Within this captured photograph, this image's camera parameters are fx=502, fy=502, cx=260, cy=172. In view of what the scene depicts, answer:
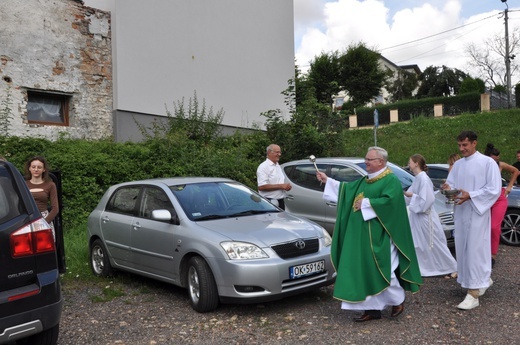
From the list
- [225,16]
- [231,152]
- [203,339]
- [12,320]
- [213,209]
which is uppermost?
[225,16]

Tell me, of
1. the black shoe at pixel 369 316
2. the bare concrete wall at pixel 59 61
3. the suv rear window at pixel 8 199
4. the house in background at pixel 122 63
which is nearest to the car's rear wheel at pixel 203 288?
the black shoe at pixel 369 316

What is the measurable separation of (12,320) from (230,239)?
2365 mm

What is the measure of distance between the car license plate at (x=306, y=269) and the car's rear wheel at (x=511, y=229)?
5.28 meters

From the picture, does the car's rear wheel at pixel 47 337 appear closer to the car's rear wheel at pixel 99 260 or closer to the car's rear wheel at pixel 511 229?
the car's rear wheel at pixel 99 260

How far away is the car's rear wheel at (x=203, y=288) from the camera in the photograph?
17.9ft

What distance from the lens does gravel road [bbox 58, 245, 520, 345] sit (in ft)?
15.5

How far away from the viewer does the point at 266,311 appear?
222 inches

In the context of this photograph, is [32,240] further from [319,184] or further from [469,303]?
[319,184]

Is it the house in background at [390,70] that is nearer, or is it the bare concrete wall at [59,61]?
the bare concrete wall at [59,61]

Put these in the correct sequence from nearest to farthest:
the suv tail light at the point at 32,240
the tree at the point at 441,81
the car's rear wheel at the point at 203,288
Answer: the suv tail light at the point at 32,240 < the car's rear wheel at the point at 203,288 < the tree at the point at 441,81

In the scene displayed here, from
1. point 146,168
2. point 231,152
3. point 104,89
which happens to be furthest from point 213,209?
point 104,89

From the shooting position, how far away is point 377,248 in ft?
16.7

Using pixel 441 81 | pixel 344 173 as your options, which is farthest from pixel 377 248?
pixel 441 81

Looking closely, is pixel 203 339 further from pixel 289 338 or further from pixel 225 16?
pixel 225 16
